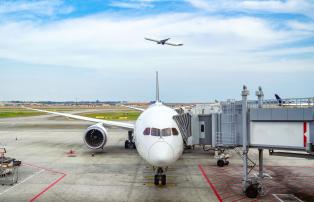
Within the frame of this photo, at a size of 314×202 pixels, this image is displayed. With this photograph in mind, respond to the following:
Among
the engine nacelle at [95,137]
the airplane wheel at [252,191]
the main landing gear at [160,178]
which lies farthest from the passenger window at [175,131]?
the engine nacelle at [95,137]

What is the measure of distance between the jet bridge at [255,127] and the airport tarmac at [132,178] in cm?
187

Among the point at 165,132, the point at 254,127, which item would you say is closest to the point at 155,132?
the point at 165,132

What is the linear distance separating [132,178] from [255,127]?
27.6 ft

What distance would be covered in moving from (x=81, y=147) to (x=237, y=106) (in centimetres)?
2051

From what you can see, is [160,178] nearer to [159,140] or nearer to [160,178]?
[160,178]

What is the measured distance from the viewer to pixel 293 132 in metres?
15.8

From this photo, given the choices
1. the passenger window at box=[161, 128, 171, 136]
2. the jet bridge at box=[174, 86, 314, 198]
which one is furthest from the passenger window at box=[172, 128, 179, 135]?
the jet bridge at box=[174, 86, 314, 198]

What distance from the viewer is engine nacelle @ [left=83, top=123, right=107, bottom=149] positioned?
2953 cm

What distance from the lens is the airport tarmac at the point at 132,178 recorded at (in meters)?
17.6

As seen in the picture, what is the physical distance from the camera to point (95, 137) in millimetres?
30359

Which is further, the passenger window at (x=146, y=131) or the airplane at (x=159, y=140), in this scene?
the passenger window at (x=146, y=131)

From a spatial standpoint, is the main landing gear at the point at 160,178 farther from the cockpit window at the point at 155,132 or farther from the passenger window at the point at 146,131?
the cockpit window at the point at 155,132

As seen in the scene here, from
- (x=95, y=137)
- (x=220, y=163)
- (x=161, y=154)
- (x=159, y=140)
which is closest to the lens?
(x=161, y=154)

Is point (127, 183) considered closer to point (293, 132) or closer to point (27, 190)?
point (27, 190)
